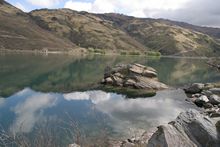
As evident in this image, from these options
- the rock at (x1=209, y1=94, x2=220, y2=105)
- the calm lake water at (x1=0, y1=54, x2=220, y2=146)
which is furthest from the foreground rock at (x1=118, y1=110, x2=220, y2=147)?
the rock at (x1=209, y1=94, x2=220, y2=105)

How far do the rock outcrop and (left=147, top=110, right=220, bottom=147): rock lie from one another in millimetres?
50839

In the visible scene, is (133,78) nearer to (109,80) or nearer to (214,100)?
(109,80)

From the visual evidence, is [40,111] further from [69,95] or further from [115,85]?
[115,85]

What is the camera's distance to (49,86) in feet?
210

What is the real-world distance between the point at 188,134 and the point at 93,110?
24.3 m

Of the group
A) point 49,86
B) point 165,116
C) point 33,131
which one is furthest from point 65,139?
point 49,86

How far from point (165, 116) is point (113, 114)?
21.8ft

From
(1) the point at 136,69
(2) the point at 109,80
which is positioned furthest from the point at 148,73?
(2) the point at 109,80

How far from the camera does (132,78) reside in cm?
6762

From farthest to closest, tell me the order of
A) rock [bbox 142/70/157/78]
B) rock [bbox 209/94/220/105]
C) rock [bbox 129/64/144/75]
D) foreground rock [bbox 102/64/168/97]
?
rock [bbox 142/70/157/78], rock [bbox 129/64/144/75], foreground rock [bbox 102/64/168/97], rock [bbox 209/94/220/105]

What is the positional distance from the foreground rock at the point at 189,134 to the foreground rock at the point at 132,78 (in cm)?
5062

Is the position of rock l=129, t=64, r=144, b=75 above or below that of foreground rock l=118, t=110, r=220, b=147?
below

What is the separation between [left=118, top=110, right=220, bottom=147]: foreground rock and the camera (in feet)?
39.3

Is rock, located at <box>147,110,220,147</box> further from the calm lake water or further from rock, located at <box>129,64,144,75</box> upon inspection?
rock, located at <box>129,64,144,75</box>
